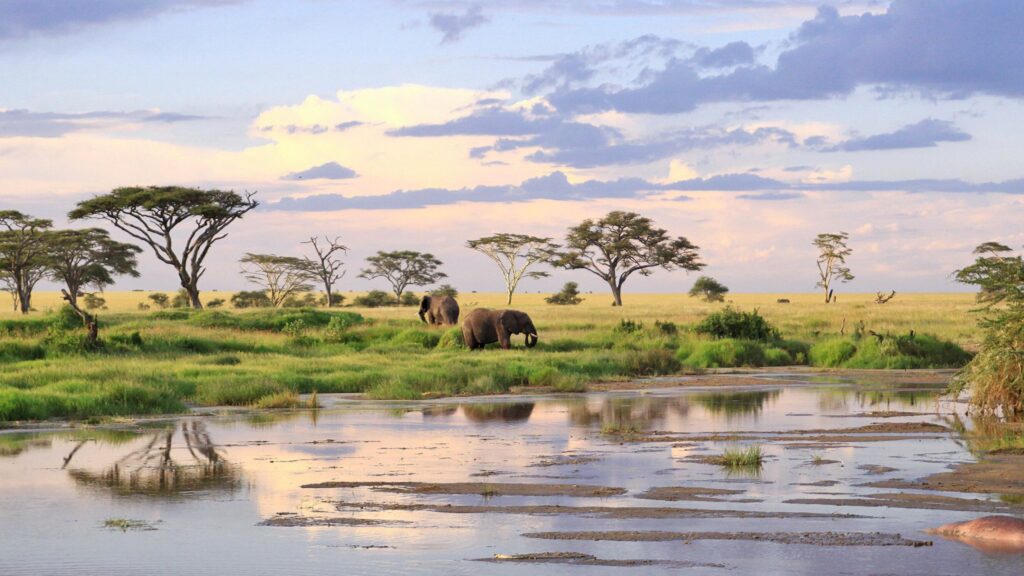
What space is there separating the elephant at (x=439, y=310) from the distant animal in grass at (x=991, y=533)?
3866 centimetres

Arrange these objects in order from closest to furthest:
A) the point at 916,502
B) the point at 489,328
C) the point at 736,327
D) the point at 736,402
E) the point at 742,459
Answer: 1. the point at 916,502
2. the point at 742,459
3. the point at 736,402
4. the point at 489,328
5. the point at 736,327

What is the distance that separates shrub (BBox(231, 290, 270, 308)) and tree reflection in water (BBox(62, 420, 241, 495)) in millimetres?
74351

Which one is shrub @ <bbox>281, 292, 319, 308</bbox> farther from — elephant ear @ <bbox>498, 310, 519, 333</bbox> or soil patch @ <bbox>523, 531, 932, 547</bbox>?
soil patch @ <bbox>523, 531, 932, 547</bbox>

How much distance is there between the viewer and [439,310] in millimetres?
49719

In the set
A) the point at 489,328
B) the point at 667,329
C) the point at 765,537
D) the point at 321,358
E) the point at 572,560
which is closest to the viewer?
the point at 572,560

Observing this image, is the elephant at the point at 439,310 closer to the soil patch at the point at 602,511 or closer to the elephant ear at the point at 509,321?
the elephant ear at the point at 509,321

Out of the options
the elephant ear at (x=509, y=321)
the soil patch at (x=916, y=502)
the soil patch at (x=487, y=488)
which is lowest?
the soil patch at (x=916, y=502)

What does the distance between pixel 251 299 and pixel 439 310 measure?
47.9 meters

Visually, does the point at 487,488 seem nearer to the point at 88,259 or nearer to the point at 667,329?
the point at 667,329

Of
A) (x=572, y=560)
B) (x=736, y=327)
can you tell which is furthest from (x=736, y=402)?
(x=572, y=560)

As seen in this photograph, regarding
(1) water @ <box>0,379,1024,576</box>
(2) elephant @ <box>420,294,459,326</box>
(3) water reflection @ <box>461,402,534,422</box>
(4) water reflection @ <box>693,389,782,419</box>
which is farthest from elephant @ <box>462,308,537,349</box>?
(1) water @ <box>0,379,1024,576</box>

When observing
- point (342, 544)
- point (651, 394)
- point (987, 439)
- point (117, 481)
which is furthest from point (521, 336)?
point (342, 544)

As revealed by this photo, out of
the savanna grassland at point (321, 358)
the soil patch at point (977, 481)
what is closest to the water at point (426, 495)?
the soil patch at point (977, 481)

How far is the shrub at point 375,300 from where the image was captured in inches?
3781
